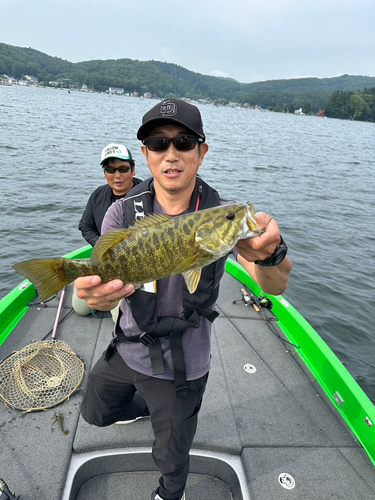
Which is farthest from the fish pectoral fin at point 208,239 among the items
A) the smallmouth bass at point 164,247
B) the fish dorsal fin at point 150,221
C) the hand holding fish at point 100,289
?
the hand holding fish at point 100,289

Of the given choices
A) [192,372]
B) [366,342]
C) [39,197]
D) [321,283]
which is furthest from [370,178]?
[192,372]

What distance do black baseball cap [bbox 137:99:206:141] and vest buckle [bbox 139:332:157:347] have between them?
183cm

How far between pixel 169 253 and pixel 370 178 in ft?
100

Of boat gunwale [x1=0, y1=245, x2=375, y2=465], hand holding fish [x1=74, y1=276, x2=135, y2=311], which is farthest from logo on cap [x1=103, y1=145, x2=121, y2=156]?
hand holding fish [x1=74, y1=276, x2=135, y2=311]

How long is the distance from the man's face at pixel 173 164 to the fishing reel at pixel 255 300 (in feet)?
14.2

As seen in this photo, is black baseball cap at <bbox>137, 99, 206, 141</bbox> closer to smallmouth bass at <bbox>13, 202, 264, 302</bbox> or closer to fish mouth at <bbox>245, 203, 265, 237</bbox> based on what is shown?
smallmouth bass at <bbox>13, 202, 264, 302</bbox>

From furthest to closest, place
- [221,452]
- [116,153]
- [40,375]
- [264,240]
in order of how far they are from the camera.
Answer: [116,153]
[40,375]
[221,452]
[264,240]

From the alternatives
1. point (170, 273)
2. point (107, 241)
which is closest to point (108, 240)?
point (107, 241)

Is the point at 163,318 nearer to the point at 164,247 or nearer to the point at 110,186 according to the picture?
the point at 164,247

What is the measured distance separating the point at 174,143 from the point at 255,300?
15.2 ft

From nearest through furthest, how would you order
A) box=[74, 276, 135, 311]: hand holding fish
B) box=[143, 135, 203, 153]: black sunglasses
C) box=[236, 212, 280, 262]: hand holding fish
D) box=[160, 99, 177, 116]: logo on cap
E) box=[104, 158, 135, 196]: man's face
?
1. box=[236, 212, 280, 262]: hand holding fish
2. box=[74, 276, 135, 311]: hand holding fish
3. box=[160, 99, 177, 116]: logo on cap
4. box=[143, 135, 203, 153]: black sunglasses
5. box=[104, 158, 135, 196]: man's face

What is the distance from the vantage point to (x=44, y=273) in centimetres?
278

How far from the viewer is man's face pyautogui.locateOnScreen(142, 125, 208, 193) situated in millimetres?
2785

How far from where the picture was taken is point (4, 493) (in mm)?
2873
